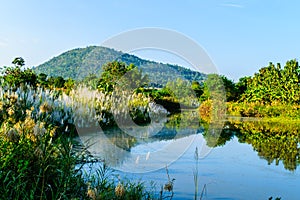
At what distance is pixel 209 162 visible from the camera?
16.5 ft

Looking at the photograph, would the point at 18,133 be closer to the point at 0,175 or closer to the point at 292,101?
the point at 0,175

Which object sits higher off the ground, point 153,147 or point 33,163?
point 33,163

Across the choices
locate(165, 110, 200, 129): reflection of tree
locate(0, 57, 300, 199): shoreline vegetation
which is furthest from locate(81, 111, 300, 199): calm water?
locate(165, 110, 200, 129): reflection of tree

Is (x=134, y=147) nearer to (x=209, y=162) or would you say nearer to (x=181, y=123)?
(x=209, y=162)

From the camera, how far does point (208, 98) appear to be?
72.6 ft

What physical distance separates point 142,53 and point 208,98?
15365 millimetres

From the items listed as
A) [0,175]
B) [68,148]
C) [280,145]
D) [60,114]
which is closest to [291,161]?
[280,145]

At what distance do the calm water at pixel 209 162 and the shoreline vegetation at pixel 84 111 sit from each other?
321 millimetres

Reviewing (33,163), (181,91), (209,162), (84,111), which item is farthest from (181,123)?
(33,163)

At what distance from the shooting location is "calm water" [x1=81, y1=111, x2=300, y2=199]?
3.67 metres

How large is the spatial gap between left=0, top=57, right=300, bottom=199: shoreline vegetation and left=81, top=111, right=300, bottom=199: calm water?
0.32 m

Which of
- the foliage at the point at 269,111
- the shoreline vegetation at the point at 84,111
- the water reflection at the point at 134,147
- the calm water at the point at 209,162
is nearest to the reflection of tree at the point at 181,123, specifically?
the shoreline vegetation at the point at 84,111

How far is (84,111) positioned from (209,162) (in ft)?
8.66

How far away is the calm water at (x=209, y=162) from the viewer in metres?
3.67
